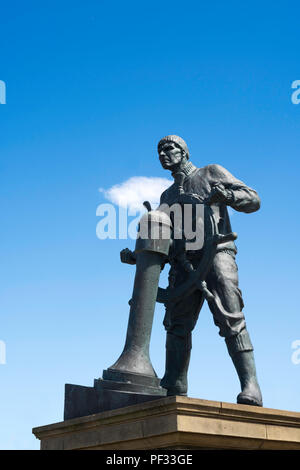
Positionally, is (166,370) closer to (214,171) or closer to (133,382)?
(133,382)

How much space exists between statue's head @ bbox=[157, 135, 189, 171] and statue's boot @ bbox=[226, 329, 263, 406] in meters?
2.48

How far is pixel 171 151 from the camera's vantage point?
9656 mm

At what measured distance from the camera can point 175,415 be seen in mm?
6848

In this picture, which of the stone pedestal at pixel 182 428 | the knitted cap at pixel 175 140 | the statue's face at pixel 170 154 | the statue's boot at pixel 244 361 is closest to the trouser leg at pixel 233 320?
the statue's boot at pixel 244 361

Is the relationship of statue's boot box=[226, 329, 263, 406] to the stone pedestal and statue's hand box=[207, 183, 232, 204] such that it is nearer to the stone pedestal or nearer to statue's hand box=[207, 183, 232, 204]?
the stone pedestal

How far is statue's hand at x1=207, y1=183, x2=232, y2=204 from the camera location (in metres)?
9.04

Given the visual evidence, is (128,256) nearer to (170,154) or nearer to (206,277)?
(206,277)

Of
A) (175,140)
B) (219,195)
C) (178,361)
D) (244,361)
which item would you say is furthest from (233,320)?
(175,140)

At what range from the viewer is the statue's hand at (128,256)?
364 inches

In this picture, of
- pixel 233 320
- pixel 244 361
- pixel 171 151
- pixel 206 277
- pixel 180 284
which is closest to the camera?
pixel 244 361

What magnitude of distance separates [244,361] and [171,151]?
296cm

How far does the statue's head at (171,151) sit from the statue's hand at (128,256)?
131cm

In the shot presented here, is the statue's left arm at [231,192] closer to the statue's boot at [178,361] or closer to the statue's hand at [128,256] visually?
the statue's hand at [128,256]
